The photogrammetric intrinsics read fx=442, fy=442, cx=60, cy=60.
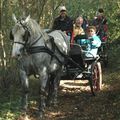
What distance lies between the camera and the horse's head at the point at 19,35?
8.57m

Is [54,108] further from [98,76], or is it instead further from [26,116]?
[98,76]

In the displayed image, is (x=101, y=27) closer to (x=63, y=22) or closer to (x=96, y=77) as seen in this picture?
(x=96, y=77)

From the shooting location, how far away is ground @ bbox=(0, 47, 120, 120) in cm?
908

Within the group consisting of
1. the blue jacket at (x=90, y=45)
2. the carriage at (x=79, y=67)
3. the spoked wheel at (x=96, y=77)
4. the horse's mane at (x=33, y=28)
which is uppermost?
the horse's mane at (x=33, y=28)

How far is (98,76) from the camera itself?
11891mm

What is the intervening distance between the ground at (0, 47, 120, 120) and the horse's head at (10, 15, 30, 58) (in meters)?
1.25

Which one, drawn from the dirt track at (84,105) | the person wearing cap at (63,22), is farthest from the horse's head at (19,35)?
the person wearing cap at (63,22)

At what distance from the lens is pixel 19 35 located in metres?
8.67

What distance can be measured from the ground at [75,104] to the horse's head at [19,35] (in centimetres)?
125

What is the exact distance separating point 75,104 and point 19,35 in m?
2.65

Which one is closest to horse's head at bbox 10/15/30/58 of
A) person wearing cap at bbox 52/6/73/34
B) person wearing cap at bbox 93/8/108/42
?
person wearing cap at bbox 52/6/73/34

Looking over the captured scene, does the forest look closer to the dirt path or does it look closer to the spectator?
the dirt path

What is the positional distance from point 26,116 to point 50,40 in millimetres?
1811

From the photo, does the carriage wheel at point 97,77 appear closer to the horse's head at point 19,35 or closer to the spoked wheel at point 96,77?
the spoked wheel at point 96,77
